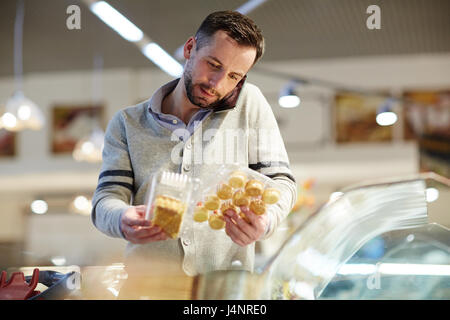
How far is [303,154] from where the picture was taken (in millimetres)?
5215

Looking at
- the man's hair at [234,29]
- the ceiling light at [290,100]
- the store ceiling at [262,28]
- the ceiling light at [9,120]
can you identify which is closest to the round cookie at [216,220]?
the man's hair at [234,29]

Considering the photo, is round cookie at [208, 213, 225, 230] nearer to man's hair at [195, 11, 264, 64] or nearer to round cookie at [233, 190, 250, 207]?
round cookie at [233, 190, 250, 207]

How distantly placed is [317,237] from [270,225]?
0.11m

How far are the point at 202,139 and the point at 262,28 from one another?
23.6 inches

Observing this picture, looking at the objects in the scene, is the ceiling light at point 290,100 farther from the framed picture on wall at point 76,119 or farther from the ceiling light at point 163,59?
the framed picture on wall at point 76,119

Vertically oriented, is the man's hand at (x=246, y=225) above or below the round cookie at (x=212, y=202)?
below

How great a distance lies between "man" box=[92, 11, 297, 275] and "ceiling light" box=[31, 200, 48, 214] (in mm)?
4358

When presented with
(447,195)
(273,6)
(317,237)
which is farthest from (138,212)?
(273,6)

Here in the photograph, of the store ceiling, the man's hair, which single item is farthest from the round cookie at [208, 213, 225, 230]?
the store ceiling

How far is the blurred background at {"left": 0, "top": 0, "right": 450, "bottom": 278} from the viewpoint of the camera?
162 inches

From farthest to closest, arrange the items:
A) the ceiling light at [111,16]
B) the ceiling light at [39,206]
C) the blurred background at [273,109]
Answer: the ceiling light at [39,206] < the blurred background at [273,109] < the ceiling light at [111,16]

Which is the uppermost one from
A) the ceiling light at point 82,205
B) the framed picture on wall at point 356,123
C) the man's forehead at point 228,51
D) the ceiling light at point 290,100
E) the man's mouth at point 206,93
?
the framed picture on wall at point 356,123

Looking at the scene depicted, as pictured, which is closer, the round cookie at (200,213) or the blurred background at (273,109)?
the round cookie at (200,213)

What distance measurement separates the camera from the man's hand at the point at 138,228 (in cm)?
109
